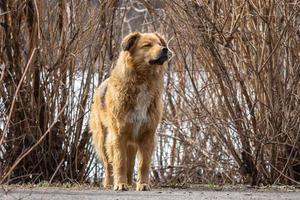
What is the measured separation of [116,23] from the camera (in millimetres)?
11039

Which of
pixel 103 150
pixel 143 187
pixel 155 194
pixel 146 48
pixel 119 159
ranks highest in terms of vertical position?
pixel 146 48

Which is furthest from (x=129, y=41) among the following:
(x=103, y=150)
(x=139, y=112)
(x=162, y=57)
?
(x=103, y=150)

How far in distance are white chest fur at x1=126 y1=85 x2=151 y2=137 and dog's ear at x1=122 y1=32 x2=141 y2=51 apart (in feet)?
1.81

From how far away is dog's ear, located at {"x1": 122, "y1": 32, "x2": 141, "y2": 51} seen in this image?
8.67 metres

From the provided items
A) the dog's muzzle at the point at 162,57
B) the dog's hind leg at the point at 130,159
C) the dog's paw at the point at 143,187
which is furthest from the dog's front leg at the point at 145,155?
the dog's muzzle at the point at 162,57

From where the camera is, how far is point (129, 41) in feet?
28.6

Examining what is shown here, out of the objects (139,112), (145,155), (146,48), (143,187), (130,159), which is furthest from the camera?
(130,159)

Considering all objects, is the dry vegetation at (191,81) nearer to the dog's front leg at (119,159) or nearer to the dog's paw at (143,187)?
the dog's front leg at (119,159)

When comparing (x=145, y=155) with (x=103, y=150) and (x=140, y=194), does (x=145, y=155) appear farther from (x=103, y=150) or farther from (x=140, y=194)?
(x=103, y=150)

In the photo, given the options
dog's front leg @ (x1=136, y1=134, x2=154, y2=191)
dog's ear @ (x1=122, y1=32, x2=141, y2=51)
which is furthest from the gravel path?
dog's ear @ (x1=122, y1=32, x2=141, y2=51)

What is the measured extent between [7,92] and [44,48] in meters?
0.76

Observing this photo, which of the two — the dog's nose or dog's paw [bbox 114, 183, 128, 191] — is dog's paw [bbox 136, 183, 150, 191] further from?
the dog's nose

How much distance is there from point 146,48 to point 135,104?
67 cm

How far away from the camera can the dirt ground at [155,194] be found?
7.36 m
